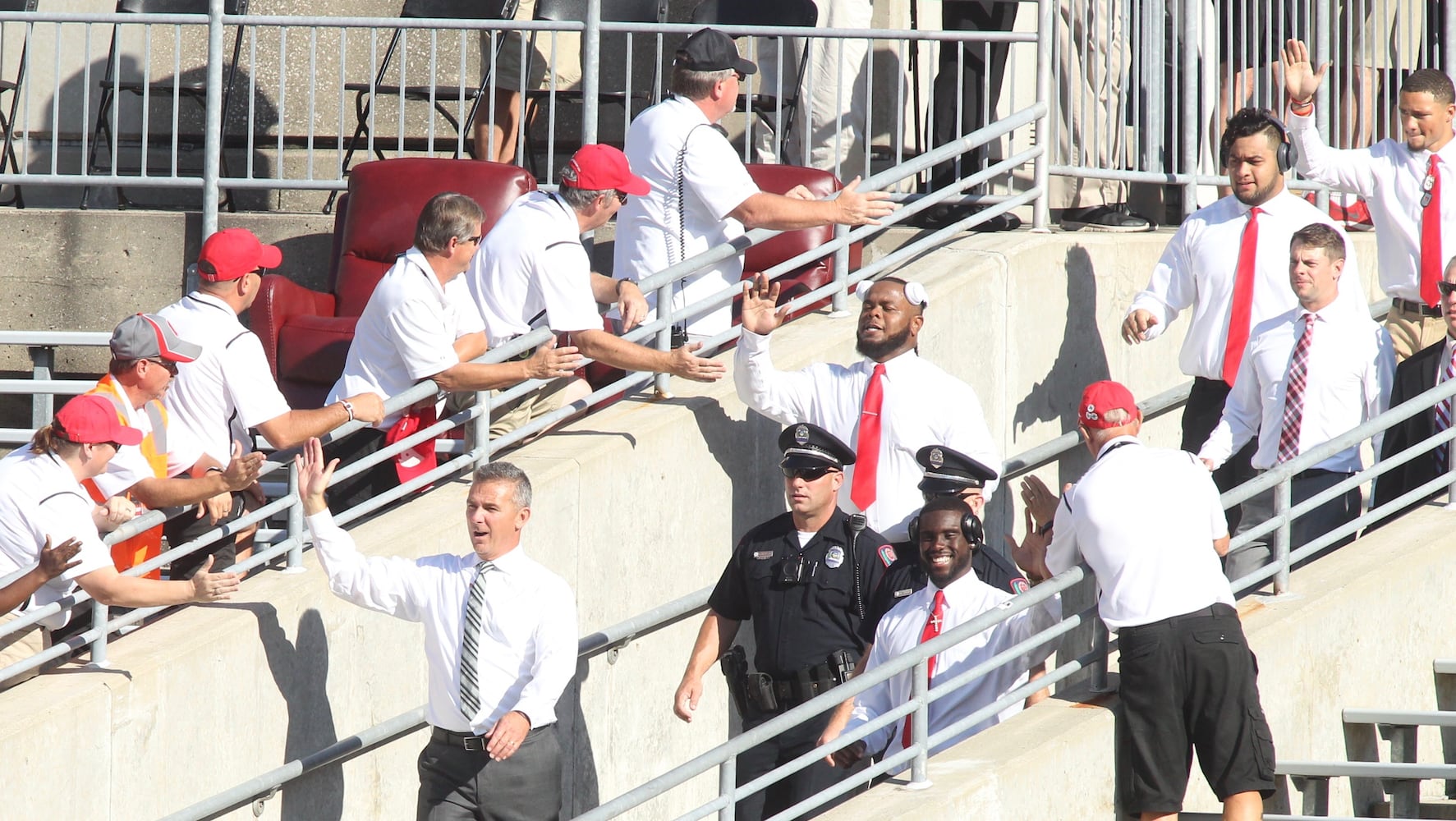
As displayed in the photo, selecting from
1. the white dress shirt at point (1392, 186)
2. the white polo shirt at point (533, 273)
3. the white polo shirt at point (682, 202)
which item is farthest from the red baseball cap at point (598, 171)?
the white dress shirt at point (1392, 186)

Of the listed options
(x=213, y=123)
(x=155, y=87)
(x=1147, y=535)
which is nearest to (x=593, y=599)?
(x=1147, y=535)

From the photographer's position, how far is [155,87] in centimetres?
1109

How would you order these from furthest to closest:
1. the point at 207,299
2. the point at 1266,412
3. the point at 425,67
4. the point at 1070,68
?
1. the point at 425,67
2. the point at 1070,68
3. the point at 1266,412
4. the point at 207,299

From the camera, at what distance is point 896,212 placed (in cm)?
791

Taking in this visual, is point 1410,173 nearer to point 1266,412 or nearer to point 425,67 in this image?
point 1266,412

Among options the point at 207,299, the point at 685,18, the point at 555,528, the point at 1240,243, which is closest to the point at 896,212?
the point at 1240,243

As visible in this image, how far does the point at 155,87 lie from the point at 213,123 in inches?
78.5

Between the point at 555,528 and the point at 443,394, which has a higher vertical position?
the point at 443,394

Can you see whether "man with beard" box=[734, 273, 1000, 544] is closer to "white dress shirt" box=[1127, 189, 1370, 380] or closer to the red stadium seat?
"white dress shirt" box=[1127, 189, 1370, 380]

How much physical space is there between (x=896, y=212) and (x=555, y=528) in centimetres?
213

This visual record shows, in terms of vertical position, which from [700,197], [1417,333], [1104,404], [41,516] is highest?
[700,197]

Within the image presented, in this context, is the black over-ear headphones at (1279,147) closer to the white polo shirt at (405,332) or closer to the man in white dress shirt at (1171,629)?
the man in white dress shirt at (1171,629)

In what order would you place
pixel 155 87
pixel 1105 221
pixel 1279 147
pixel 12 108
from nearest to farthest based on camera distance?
pixel 1279 147
pixel 1105 221
pixel 12 108
pixel 155 87

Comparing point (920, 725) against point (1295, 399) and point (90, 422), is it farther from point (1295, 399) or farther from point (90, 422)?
point (90, 422)
